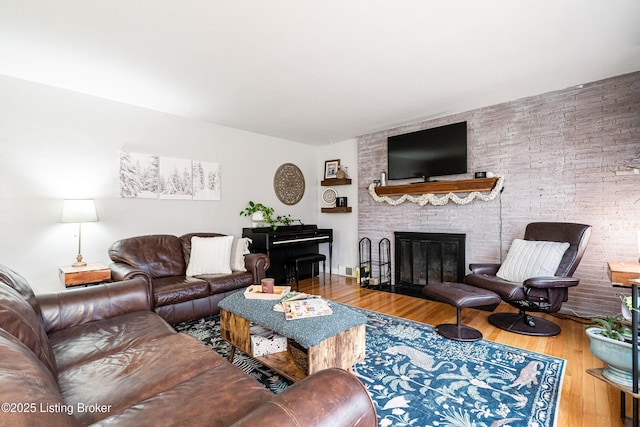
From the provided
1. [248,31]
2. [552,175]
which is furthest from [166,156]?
[552,175]

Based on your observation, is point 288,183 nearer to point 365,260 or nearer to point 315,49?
point 365,260

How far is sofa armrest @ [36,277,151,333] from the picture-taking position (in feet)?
5.90

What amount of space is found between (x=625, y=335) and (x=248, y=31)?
301 centimetres

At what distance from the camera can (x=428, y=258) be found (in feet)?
13.9

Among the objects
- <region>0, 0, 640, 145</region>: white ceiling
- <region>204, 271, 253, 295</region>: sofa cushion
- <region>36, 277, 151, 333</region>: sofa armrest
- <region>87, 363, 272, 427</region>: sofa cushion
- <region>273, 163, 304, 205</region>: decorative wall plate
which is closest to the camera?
<region>87, 363, 272, 427</region>: sofa cushion

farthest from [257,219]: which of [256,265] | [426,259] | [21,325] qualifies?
[21,325]

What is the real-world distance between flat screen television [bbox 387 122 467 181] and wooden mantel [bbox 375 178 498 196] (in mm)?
159

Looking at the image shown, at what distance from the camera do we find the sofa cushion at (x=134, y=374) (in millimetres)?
1123

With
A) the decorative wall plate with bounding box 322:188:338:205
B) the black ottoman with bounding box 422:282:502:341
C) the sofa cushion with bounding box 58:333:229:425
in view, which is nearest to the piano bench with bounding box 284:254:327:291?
the decorative wall plate with bounding box 322:188:338:205

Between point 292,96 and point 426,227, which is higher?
point 292,96

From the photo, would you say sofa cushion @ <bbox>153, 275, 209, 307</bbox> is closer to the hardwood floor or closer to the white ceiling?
the hardwood floor

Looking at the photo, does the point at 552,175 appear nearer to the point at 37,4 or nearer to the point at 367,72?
the point at 367,72

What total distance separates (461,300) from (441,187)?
1874mm

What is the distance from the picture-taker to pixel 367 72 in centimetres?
275
